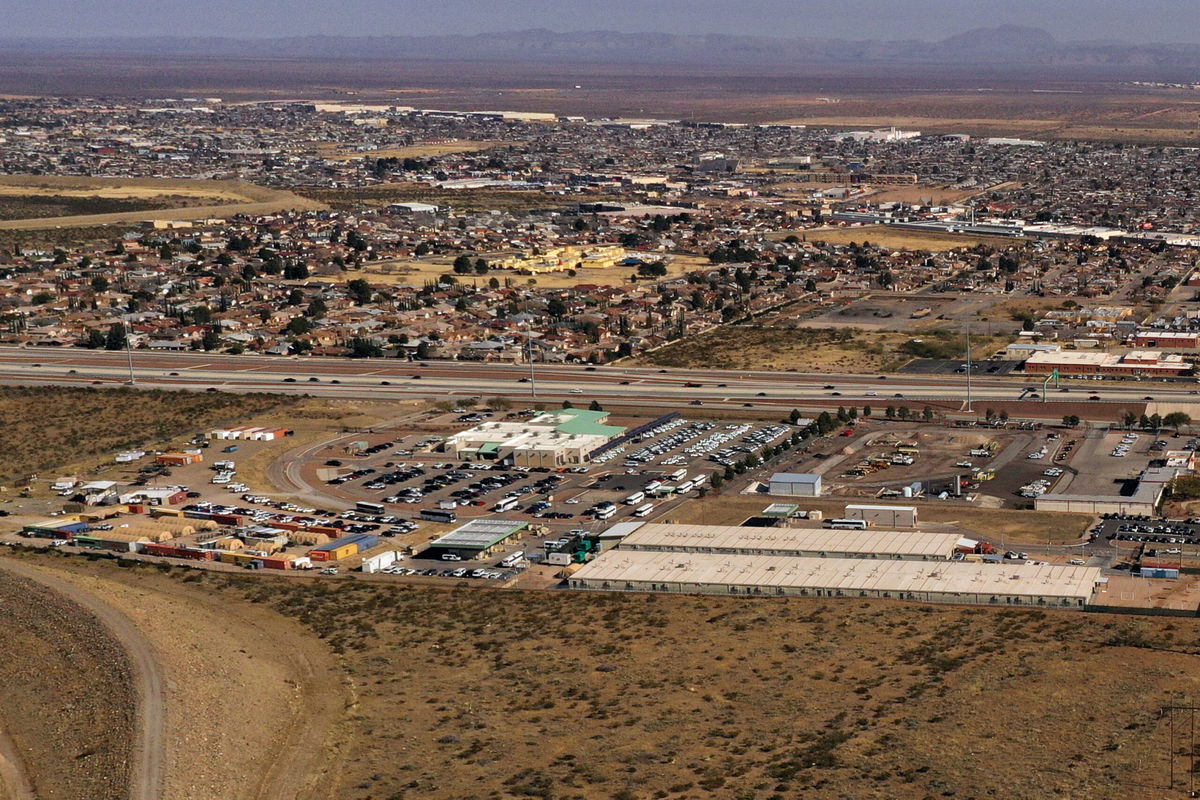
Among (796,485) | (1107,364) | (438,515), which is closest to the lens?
(438,515)

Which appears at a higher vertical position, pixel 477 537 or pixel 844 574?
pixel 844 574

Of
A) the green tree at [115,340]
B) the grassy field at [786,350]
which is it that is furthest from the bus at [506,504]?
the green tree at [115,340]

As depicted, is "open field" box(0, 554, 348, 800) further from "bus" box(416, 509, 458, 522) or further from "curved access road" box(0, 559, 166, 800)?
"bus" box(416, 509, 458, 522)

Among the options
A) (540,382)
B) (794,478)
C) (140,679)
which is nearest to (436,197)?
(540,382)

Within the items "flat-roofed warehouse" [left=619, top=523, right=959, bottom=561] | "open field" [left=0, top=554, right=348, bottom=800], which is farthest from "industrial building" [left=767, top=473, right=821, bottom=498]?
"open field" [left=0, top=554, right=348, bottom=800]

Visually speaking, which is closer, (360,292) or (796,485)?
(796,485)

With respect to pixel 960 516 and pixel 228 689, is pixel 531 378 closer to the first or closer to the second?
pixel 960 516

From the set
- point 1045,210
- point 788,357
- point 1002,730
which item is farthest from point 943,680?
point 1045,210
